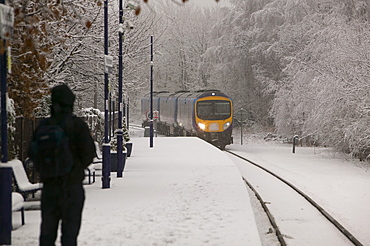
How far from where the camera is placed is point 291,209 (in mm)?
13477

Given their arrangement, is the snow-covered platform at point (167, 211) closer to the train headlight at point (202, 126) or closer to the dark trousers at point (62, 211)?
the dark trousers at point (62, 211)

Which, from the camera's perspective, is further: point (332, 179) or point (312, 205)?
point (332, 179)

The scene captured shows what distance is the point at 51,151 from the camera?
5.35 metres

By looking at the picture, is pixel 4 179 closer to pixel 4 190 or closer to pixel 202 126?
pixel 4 190

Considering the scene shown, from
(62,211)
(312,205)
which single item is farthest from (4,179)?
(312,205)

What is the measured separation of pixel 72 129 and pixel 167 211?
170 inches

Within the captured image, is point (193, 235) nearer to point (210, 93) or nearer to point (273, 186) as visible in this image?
point (273, 186)

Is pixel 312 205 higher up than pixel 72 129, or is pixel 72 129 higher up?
pixel 72 129

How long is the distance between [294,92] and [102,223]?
23.2 m

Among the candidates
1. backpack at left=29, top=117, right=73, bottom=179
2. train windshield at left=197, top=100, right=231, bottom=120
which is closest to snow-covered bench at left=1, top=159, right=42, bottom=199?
backpack at left=29, top=117, right=73, bottom=179

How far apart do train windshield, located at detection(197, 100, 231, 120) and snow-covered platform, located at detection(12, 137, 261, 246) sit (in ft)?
57.4

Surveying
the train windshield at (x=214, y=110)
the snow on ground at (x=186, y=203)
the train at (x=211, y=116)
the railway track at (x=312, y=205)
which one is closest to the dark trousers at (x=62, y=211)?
the snow on ground at (x=186, y=203)

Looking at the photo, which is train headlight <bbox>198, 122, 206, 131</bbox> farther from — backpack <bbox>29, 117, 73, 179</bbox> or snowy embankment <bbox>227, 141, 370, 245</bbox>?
backpack <bbox>29, 117, 73, 179</bbox>

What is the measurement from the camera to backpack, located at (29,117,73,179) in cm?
533
